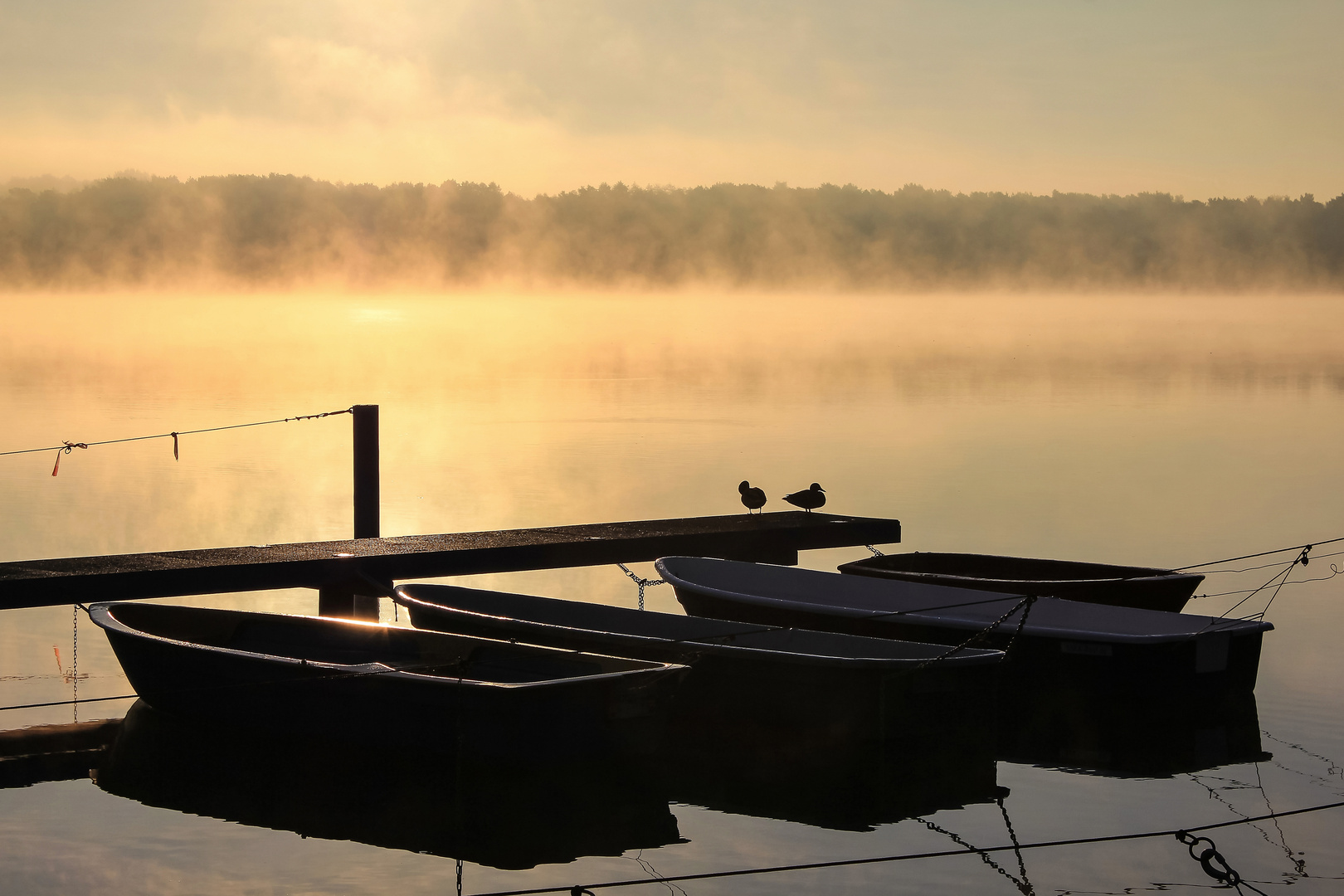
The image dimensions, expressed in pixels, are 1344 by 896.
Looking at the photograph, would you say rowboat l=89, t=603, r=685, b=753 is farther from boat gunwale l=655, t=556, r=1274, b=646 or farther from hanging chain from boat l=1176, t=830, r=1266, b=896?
hanging chain from boat l=1176, t=830, r=1266, b=896

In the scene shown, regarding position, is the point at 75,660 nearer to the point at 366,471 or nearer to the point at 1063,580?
the point at 366,471

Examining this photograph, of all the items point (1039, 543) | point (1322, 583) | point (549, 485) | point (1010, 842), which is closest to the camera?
point (1010, 842)

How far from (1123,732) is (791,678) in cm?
299

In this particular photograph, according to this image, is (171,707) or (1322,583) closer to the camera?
(171,707)

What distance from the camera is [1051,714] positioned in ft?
38.5

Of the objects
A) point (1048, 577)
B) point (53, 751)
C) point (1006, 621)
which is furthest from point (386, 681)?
point (1048, 577)

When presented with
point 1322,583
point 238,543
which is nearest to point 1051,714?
point 1322,583

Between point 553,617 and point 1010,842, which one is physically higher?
point 553,617

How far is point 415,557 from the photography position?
559 inches

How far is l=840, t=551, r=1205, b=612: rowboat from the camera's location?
13.4 m

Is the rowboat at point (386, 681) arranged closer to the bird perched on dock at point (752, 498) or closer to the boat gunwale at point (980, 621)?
the boat gunwale at point (980, 621)

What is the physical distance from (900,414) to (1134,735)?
1880 inches

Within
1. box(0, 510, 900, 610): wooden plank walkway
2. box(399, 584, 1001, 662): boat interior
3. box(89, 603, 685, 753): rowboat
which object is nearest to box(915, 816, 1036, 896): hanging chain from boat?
box(399, 584, 1001, 662): boat interior

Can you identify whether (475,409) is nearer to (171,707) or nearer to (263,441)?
(263,441)
